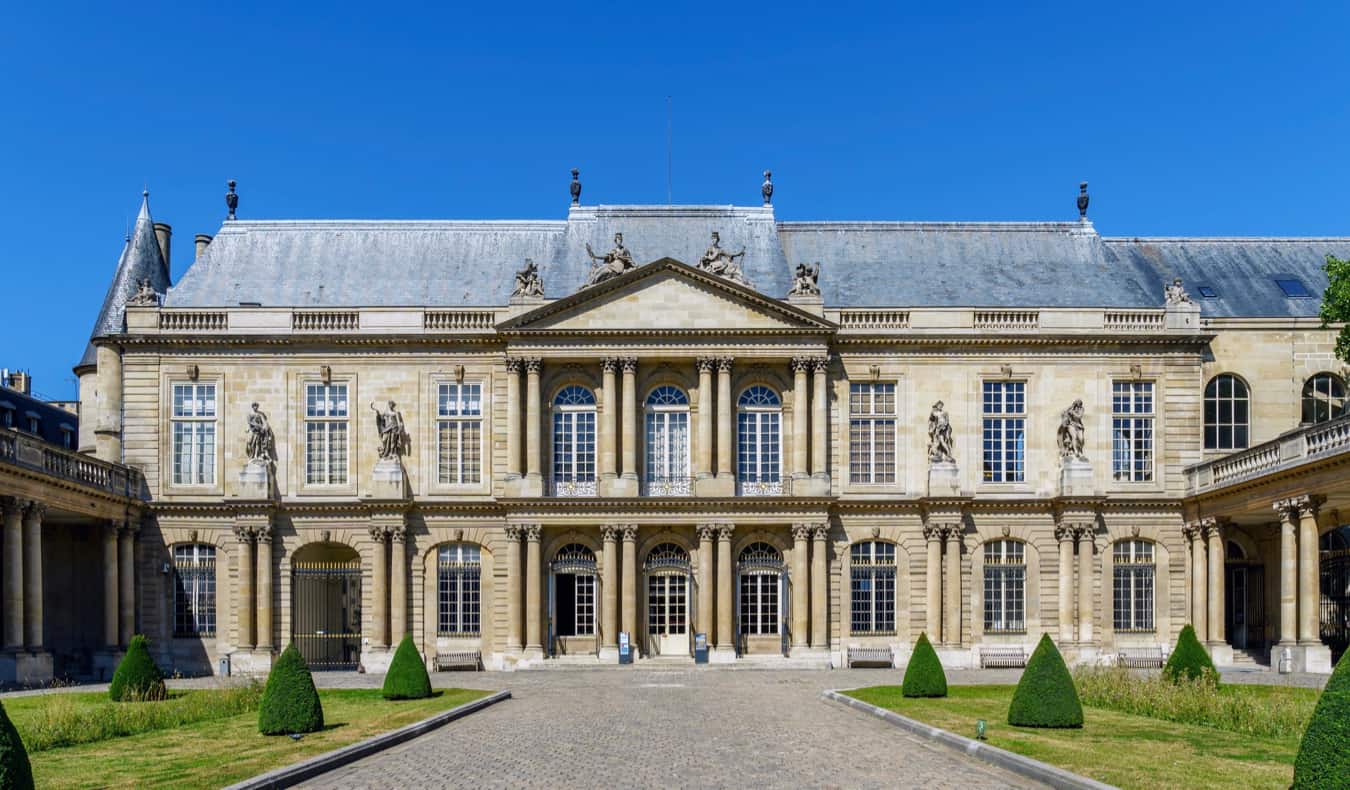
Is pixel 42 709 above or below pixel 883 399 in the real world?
below

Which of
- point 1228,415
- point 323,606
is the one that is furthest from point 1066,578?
point 323,606

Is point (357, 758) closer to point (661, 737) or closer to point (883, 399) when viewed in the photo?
point (661, 737)

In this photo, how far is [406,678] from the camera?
93.8 feet

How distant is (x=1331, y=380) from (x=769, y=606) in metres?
19.4

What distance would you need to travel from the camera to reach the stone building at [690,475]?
42.8m

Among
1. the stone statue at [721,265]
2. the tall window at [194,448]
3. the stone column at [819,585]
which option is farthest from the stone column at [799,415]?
the tall window at [194,448]

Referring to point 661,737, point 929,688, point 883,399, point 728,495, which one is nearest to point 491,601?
point 728,495

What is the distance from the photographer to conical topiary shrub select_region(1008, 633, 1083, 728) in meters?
21.6

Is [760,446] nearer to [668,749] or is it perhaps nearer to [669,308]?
[669,308]

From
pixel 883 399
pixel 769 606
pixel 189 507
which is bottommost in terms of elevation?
pixel 769 606

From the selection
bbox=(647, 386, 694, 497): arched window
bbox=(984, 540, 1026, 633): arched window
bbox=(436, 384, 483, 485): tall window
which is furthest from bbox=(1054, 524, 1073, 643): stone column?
bbox=(436, 384, 483, 485): tall window

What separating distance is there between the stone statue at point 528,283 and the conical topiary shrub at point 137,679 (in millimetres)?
17478

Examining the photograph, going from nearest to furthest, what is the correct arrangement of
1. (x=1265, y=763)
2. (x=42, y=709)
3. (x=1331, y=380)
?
(x=1265, y=763) < (x=42, y=709) < (x=1331, y=380)

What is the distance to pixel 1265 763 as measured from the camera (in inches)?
699
